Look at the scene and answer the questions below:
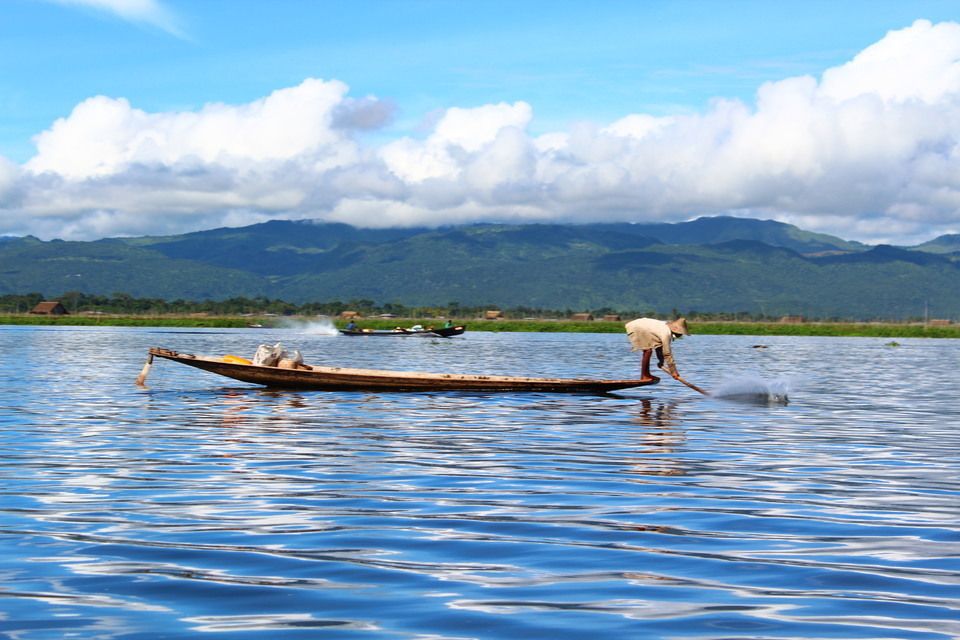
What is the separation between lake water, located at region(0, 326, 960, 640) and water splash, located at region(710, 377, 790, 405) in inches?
228

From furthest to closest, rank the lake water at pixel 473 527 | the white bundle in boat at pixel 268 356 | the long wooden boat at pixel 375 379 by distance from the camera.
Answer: the white bundle in boat at pixel 268 356, the long wooden boat at pixel 375 379, the lake water at pixel 473 527

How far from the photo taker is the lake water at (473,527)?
7.21 metres

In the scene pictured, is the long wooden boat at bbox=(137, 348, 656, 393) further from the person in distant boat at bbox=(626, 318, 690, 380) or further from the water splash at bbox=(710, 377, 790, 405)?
the water splash at bbox=(710, 377, 790, 405)

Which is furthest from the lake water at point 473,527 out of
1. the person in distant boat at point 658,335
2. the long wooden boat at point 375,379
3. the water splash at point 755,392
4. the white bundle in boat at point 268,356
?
the white bundle in boat at point 268,356

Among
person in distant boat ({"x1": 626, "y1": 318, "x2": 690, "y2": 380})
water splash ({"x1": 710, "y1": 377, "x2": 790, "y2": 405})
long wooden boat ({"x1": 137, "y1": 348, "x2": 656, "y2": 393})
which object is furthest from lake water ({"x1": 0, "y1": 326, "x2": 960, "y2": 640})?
water splash ({"x1": 710, "y1": 377, "x2": 790, "y2": 405})

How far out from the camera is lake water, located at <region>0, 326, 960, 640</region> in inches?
284

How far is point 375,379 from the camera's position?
2905 centimetres

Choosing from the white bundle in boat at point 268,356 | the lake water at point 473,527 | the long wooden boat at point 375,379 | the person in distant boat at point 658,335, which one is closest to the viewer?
the lake water at point 473,527

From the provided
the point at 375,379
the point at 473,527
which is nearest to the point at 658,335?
the point at 375,379

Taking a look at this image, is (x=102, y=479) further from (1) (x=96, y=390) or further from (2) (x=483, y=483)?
(1) (x=96, y=390)

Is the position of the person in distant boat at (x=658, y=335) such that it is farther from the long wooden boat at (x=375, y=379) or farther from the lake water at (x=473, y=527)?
the lake water at (x=473, y=527)

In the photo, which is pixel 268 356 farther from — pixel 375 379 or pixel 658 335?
pixel 658 335

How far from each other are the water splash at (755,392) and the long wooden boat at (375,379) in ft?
12.5

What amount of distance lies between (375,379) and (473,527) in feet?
61.8
